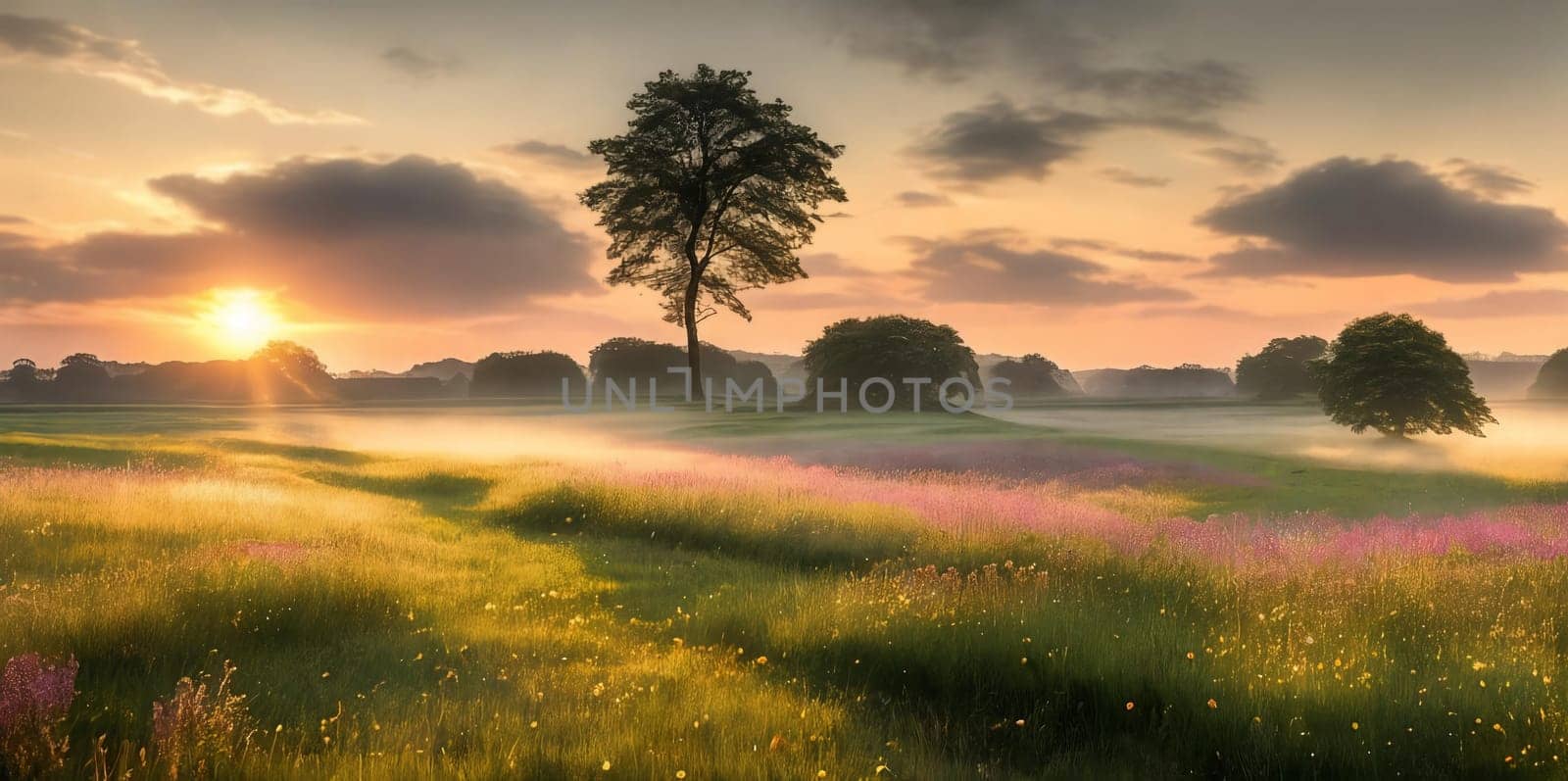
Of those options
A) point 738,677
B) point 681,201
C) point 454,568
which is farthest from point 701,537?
point 681,201

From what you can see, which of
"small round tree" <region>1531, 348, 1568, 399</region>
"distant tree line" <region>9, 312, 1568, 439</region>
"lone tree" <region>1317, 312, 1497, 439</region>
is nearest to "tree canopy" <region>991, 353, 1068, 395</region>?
"distant tree line" <region>9, 312, 1568, 439</region>

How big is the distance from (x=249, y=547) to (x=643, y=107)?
109 feet

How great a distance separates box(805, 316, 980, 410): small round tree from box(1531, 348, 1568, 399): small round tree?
36.3 meters

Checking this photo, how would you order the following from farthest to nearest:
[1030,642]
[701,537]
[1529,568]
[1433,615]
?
[701,537] < [1529,568] < [1433,615] < [1030,642]

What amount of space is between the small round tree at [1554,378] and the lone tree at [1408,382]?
1395 inches

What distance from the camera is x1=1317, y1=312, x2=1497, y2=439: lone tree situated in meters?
25.5

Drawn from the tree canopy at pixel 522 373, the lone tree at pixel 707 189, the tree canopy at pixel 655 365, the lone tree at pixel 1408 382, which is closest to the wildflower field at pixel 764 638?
the lone tree at pixel 1408 382

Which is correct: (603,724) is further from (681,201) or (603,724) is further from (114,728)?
(681,201)

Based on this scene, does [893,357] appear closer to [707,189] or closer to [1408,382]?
[707,189]

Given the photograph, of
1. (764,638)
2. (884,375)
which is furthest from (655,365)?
(764,638)

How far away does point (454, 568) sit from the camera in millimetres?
11594

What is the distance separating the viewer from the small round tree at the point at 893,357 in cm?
4769

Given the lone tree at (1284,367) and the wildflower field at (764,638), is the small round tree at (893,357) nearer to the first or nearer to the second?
the lone tree at (1284,367)

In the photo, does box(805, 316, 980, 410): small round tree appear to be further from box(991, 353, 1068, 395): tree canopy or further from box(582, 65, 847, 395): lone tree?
box(991, 353, 1068, 395): tree canopy
